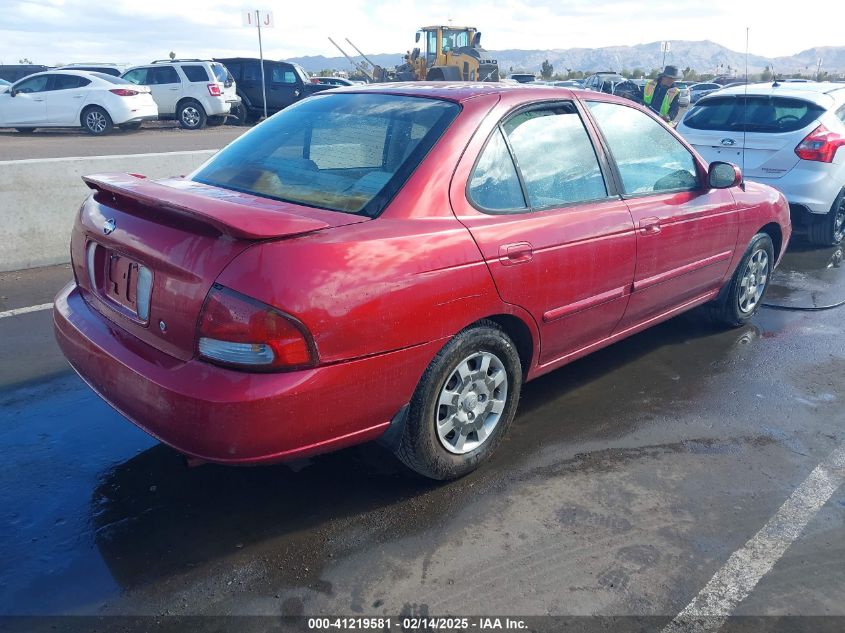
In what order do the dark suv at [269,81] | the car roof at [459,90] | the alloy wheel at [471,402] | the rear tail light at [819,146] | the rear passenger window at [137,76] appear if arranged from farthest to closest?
the dark suv at [269,81] → the rear passenger window at [137,76] → the rear tail light at [819,146] → the car roof at [459,90] → the alloy wheel at [471,402]

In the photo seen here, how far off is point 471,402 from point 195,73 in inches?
751

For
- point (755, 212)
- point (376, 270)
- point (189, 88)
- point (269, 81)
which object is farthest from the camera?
point (269, 81)

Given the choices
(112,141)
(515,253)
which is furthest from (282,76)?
(515,253)

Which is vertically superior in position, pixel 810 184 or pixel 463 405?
pixel 810 184

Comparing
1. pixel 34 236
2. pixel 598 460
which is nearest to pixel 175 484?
pixel 598 460

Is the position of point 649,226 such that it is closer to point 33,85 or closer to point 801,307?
point 801,307

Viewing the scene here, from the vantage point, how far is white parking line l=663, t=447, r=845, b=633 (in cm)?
249

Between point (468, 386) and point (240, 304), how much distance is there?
1.12 metres

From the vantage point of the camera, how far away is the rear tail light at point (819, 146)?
7191 mm

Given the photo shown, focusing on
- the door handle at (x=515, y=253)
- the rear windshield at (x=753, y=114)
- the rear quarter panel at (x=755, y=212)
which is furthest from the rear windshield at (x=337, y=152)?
the rear windshield at (x=753, y=114)

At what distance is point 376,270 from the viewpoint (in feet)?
8.63

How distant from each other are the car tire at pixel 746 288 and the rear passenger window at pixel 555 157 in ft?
6.04

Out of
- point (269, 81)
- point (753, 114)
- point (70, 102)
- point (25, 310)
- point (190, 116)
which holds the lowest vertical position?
point (25, 310)

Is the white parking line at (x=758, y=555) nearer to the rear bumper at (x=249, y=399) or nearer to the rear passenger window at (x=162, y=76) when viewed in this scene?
the rear bumper at (x=249, y=399)
